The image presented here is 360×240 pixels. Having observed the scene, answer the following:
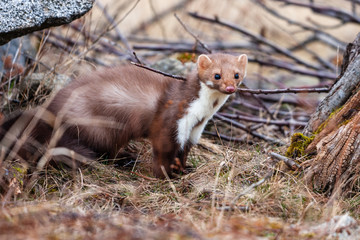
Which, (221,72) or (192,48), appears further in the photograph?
(192,48)

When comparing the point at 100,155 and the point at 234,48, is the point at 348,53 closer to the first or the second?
the point at 100,155

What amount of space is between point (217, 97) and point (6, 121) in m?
1.83

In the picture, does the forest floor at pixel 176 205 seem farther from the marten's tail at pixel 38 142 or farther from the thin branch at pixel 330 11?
the thin branch at pixel 330 11

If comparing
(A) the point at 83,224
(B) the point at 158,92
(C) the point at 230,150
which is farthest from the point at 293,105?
(A) the point at 83,224

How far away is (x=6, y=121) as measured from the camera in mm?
4164

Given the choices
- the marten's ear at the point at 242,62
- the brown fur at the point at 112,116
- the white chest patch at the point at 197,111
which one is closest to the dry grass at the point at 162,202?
the brown fur at the point at 112,116

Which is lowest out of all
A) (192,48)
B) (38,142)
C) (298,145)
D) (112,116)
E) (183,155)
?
(38,142)

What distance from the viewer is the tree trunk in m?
3.50

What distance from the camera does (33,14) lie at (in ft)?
12.3

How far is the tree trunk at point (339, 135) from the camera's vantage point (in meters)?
3.50

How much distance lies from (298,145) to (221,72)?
34.9 inches

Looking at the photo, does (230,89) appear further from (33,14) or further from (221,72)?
(33,14)

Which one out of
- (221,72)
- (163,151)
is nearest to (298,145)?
(221,72)

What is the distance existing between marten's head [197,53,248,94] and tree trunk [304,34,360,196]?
2.56 feet
